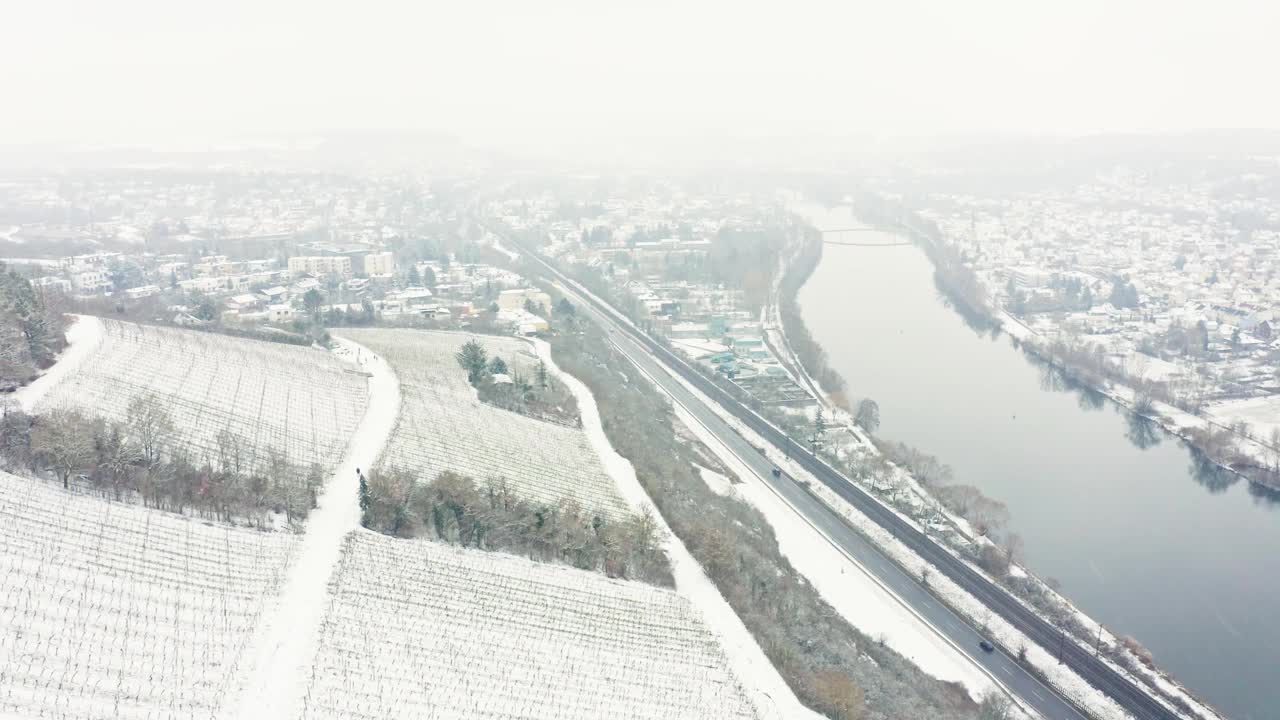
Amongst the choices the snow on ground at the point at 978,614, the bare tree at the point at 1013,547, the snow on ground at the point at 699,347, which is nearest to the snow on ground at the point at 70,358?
the snow on ground at the point at 978,614

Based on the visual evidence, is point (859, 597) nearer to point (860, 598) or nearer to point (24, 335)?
point (860, 598)

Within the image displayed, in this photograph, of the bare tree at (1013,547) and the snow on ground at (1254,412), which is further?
the snow on ground at (1254,412)

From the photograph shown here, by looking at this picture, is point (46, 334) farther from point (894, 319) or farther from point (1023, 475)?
point (894, 319)

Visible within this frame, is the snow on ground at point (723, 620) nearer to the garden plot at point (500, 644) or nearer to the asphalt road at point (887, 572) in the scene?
the garden plot at point (500, 644)

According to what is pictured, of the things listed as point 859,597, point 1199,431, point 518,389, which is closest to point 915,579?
point 859,597

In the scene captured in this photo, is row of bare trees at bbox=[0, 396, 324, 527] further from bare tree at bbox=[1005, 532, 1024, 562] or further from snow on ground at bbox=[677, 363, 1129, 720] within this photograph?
bare tree at bbox=[1005, 532, 1024, 562]

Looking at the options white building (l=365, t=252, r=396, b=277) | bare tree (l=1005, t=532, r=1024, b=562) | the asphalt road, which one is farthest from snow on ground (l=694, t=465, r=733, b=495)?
white building (l=365, t=252, r=396, b=277)

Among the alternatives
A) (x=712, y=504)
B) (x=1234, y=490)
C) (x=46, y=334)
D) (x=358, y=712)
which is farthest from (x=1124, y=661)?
(x=46, y=334)

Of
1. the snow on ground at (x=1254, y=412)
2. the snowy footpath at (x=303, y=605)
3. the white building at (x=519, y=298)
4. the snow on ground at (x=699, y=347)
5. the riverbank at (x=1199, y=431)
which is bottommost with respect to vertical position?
the riverbank at (x=1199, y=431)
